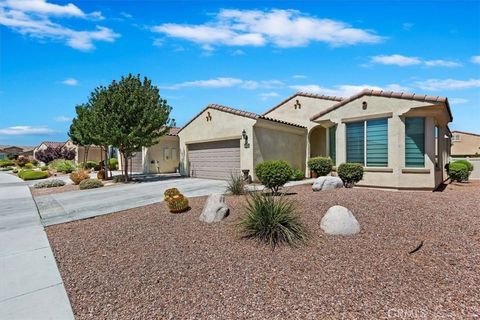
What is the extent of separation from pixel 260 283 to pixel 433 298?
7.41 feet

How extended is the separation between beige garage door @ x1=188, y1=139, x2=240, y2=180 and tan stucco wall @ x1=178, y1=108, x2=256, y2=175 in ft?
1.35

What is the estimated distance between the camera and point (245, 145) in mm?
15875

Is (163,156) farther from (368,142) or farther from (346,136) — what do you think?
→ (368,142)

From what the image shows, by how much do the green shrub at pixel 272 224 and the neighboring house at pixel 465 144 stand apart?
3916 centimetres

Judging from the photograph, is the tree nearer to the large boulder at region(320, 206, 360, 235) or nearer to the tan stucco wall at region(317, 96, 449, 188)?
the tan stucco wall at region(317, 96, 449, 188)

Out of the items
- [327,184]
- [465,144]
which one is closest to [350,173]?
[327,184]

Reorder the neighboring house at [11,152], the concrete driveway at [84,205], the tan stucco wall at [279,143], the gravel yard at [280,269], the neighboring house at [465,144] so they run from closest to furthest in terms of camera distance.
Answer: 1. the gravel yard at [280,269]
2. the concrete driveway at [84,205]
3. the tan stucco wall at [279,143]
4. the neighboring house at [465,144]
5. the neighboring house at [11,152]

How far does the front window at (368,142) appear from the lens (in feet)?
38.9

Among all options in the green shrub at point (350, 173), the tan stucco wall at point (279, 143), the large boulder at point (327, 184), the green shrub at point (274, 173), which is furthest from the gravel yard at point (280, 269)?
the tan stucco wall at point (279, 143)

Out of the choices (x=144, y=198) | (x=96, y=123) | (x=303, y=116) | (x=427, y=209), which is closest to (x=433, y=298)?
(x=427, y=209)

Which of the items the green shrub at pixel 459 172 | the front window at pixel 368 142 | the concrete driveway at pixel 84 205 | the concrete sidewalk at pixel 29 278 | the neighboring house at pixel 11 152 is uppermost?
the neighboring house at pixel 11 152

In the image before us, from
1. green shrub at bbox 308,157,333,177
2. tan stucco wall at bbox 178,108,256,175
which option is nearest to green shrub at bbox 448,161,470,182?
green shrub at bbox 308,157,333,177

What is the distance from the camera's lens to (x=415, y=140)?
1152 centimetres

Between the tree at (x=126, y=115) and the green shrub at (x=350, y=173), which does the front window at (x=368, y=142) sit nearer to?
the green shrub at (x=350, y=173)
